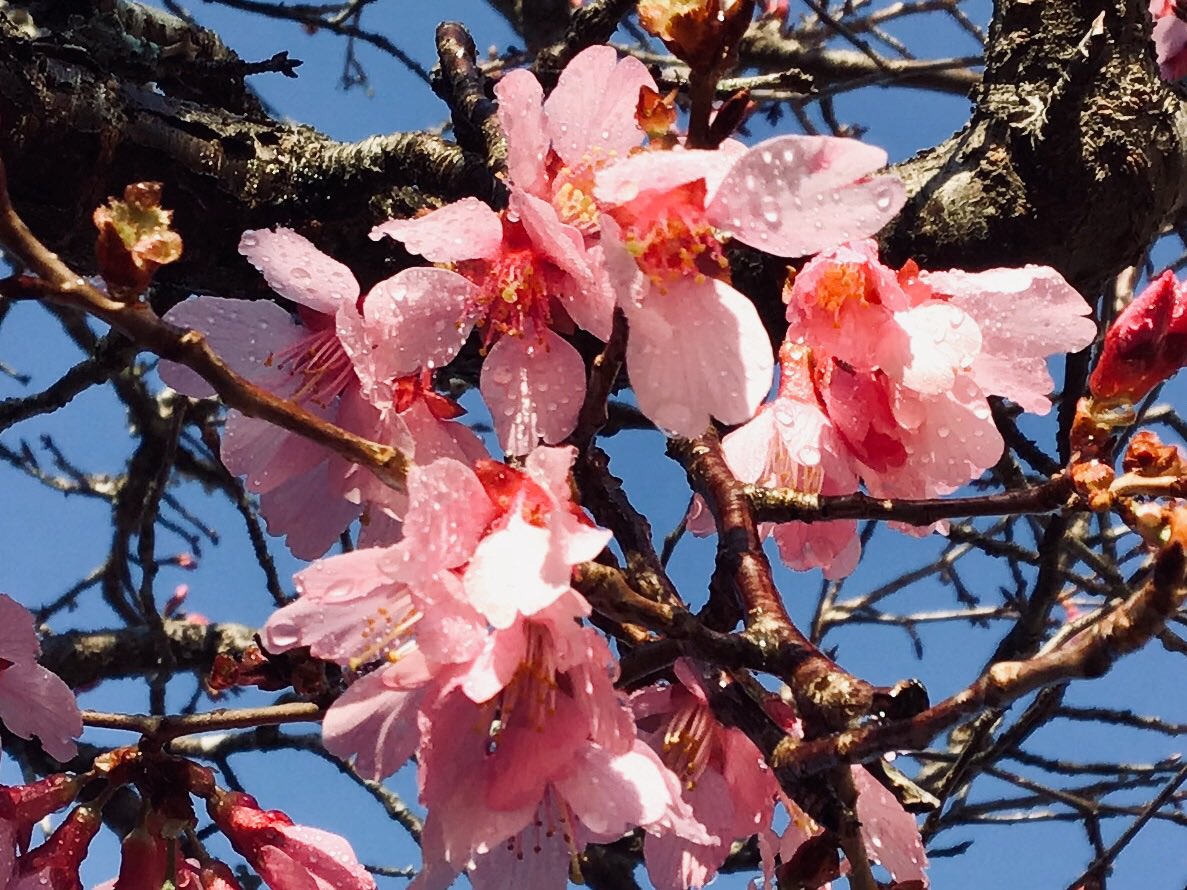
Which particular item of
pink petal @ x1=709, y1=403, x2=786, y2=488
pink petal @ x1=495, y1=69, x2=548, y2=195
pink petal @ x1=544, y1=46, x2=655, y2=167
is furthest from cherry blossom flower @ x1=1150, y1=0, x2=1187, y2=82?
pink petal @ x1=495, y1=69, x2=548, y2=195

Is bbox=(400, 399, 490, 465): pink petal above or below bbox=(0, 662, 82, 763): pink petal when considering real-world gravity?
above

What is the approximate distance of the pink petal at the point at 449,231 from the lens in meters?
0.89

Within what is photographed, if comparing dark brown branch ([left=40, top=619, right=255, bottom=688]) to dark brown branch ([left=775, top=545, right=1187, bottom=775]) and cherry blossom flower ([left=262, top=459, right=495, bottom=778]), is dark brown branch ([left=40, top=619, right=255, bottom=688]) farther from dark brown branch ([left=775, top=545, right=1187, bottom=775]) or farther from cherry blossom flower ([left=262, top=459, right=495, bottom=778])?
dark brown branch ([left=775, top=545, right=1187, bottom=775])

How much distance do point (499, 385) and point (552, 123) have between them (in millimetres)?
247

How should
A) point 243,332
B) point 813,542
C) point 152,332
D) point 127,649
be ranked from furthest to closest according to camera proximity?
point 127,649, point 813,542, point 243,332, point 152,332

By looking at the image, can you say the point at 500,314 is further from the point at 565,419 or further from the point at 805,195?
the point at 805,195

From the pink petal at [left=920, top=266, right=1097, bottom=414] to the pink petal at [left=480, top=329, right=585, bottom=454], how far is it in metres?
0.42

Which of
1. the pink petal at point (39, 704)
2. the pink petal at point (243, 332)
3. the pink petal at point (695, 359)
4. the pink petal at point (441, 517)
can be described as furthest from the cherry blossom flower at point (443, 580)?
the pink petal at point (39, 704)

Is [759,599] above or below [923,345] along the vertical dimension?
below

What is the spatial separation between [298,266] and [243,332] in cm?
17

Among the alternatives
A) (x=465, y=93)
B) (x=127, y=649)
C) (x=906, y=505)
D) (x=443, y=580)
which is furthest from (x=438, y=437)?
(x=127, y=649)

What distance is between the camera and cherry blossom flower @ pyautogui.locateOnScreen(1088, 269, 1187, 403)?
0.85 meters

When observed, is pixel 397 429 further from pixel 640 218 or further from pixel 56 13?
pixel 56 13

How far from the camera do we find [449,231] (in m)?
0.91
